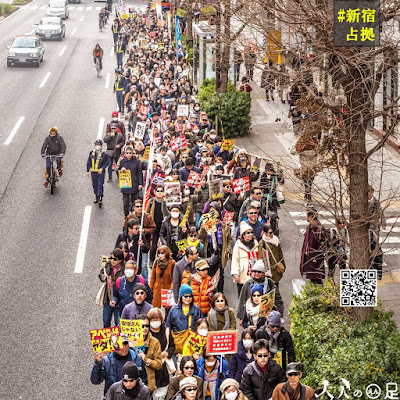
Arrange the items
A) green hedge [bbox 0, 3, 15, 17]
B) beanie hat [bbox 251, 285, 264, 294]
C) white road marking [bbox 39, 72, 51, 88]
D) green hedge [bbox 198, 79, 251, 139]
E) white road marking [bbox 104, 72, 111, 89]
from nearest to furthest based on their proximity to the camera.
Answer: beanie hat [bbox 251, 285, 264, 294] < green hedge [bbox 198, 79, 251, 139] < white road marking [bbox 104, 72, 111, 89] < white road marking [bbox 39, 72, 51, 88] < green hedge [bbox 0, 3, 15, 17]

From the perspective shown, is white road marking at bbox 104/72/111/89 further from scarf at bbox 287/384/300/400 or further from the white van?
scarf at bbox 287/384/300/400

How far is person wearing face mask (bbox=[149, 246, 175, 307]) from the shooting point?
1375 centimetres

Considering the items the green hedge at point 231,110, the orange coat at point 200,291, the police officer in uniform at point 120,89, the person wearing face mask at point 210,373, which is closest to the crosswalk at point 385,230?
the orange coat at point 200,291

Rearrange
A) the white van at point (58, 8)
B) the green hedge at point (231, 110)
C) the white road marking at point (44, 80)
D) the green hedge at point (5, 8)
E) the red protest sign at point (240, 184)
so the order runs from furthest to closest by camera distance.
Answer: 1. the green hedge at point (5, 8)
2. the white van at point (58, 8)
3. the white road marking at point (44, 80)
4. the green hedge at point (231, 110)
5. the red protest sign at point (240, 184)

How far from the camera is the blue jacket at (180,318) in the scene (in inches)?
472

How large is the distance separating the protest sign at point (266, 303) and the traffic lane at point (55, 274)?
251cm

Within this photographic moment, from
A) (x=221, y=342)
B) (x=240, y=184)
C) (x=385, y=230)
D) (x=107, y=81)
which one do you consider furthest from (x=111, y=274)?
(x=107, y=81)

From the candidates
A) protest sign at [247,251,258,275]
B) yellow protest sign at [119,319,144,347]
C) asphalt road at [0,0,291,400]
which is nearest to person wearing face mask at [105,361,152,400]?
yellow protest sign at [119,319,144,347]

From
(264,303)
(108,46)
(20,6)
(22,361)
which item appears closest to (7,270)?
(22,361)

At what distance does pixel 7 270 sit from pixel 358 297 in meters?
8.43

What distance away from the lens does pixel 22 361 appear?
1335 centimetres

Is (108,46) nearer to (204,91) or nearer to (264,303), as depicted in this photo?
(204,91)

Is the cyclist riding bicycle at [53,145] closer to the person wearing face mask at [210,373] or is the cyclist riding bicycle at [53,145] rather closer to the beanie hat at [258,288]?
the beanie hat at [258,288]

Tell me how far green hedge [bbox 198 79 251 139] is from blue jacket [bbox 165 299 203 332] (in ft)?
54.4
